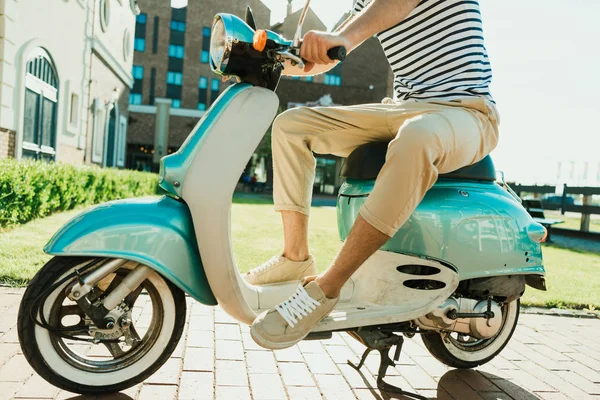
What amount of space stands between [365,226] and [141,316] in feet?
5.30

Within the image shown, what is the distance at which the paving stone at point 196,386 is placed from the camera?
2.02 m

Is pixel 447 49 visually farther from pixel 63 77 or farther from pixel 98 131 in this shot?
pixel 98 131

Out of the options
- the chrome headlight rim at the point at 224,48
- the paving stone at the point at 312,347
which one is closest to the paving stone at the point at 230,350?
the paving stone at the point at 312,347

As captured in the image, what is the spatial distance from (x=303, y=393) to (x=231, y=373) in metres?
0.34

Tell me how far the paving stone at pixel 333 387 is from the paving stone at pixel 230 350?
40cm

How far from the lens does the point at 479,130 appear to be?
208 centimetres

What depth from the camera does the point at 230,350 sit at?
256cm

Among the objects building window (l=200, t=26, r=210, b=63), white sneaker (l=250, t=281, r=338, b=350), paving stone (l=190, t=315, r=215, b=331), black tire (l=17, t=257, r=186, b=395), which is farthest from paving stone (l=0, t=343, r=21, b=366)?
building window (l=200, t=26, r=210, b=63)

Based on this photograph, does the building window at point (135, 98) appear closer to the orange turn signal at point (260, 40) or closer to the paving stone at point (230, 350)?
the paving stone at point (230, 350)

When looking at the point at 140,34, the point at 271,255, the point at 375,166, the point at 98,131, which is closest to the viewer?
the point at 375,166

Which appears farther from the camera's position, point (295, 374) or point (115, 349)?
point (295, 374)

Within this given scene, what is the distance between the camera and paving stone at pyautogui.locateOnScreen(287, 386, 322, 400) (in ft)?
6.84

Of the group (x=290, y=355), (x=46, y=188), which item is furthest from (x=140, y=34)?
(x=290, y=355)

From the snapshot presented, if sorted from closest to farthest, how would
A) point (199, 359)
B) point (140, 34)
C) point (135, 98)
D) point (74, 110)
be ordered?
point (199, 359) → point (74, 110) → point (140, 34) → point (135, 98)
